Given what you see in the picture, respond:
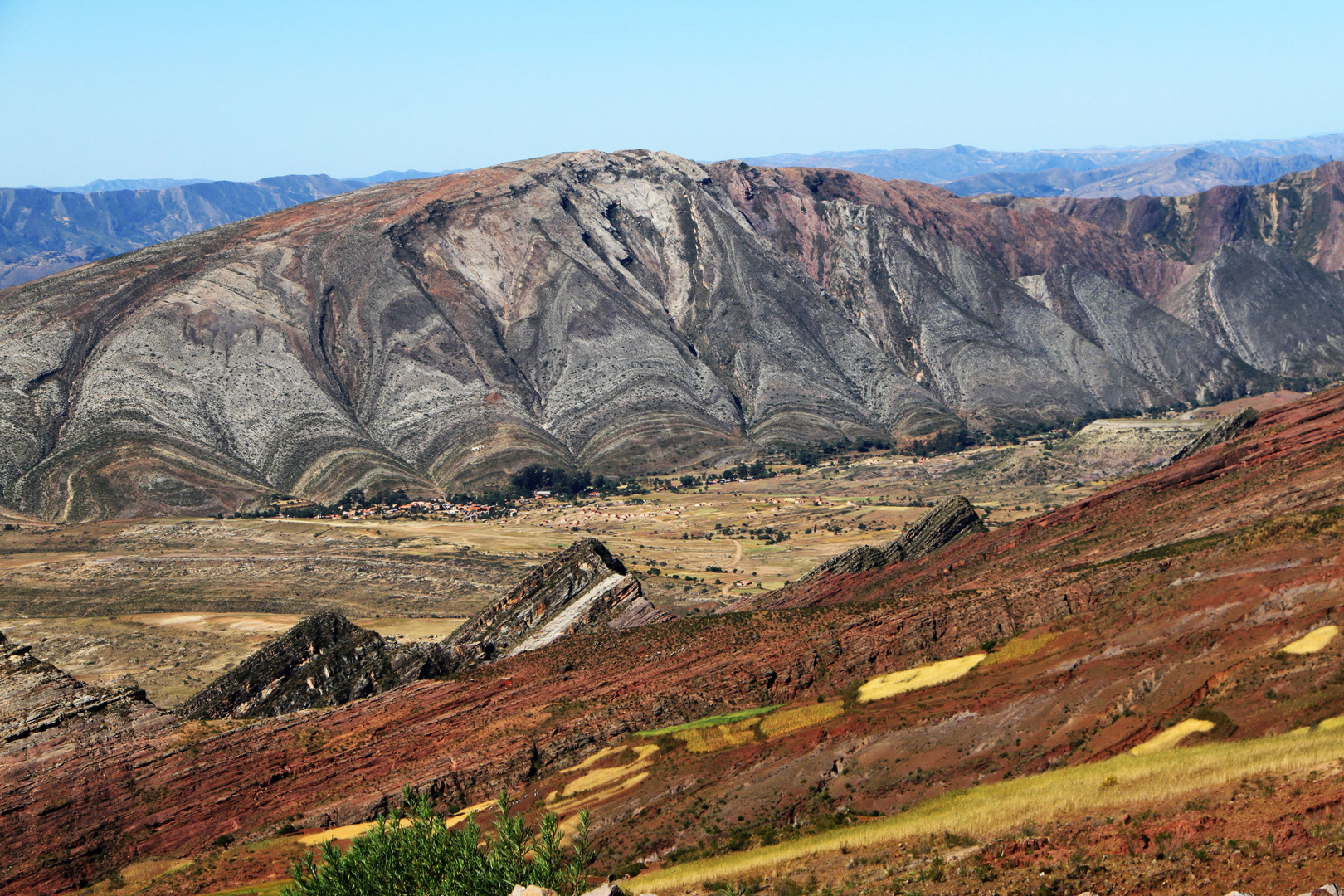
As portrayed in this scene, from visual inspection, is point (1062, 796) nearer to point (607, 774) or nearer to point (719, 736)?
point (719, 736)

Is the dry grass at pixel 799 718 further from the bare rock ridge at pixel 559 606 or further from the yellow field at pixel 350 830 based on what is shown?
the bare rock ridge at pixel 559 606

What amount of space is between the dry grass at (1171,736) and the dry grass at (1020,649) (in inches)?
331

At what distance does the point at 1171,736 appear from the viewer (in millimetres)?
27078

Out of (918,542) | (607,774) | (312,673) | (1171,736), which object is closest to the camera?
(1171,736)

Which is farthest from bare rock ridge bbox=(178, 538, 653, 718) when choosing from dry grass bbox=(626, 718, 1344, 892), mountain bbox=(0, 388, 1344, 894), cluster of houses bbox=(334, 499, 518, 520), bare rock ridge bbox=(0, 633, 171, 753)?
cluster of houses bbox=(334, 499, 518, 520)

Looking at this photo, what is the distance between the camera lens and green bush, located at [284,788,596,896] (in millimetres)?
23594

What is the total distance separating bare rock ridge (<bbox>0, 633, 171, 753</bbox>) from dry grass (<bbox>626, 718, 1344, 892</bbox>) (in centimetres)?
2247

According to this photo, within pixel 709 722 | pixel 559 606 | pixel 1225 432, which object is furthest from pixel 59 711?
pixel 1225 432

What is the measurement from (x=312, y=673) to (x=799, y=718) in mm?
24655

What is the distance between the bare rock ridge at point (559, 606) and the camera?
54.1 m

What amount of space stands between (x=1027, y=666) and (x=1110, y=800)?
37.3 feet

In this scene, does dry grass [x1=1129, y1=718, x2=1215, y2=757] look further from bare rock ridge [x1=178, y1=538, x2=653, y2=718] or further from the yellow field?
bare rock ridge [x1=178, y1=538, x2=653, y2=718]

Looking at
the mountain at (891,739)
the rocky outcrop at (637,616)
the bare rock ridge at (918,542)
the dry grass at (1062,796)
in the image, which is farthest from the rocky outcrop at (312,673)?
the dry grass at (1062,796)

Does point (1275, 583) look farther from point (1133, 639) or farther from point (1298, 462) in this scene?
point (1298, 462)
